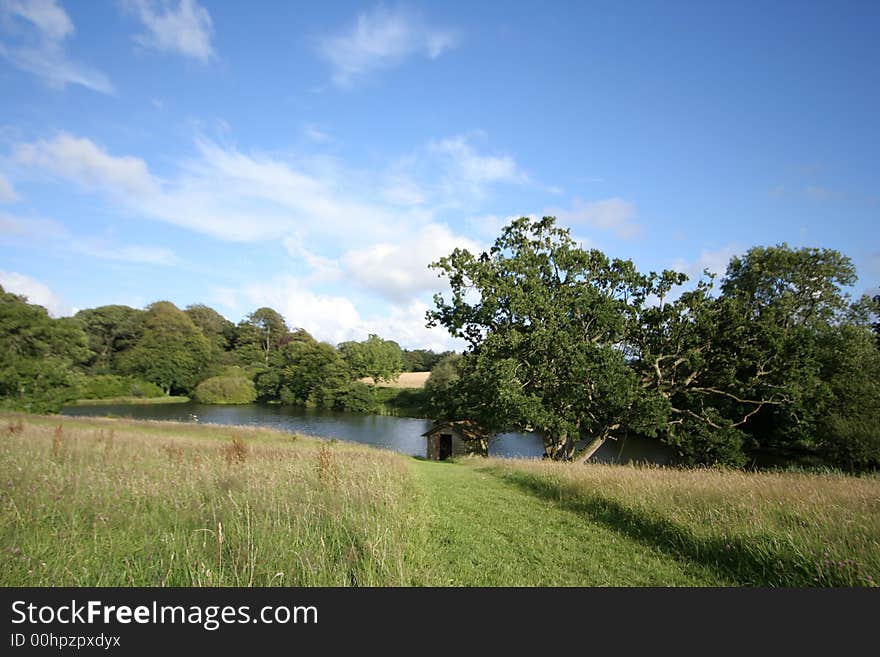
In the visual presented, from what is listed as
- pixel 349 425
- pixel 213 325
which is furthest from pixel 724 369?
pixel 213 325

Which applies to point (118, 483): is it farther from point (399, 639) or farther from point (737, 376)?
point (737, 376)

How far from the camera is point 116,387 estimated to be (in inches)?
2667

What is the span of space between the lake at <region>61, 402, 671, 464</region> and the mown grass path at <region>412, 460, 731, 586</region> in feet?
75.4

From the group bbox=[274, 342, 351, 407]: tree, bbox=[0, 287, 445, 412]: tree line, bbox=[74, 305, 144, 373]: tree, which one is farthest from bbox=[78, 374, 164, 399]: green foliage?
bbox=[274, 342, 351, 407]: tree

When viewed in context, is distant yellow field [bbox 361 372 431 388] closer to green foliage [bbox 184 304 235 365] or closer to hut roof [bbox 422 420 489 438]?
green foliage [bbox 184 304 235 365]

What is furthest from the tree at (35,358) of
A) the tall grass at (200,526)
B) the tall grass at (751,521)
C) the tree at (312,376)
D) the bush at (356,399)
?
the tall grass at (751,521)

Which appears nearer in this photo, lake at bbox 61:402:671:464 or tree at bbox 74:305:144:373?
lake at bbox 61:402:671:464

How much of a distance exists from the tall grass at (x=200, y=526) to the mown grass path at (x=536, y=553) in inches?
23.1

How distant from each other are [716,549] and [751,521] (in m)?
0.91

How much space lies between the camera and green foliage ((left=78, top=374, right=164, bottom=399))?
65875 millimetres

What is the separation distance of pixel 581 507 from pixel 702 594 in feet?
14.8

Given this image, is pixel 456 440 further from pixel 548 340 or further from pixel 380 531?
pixel 380 531

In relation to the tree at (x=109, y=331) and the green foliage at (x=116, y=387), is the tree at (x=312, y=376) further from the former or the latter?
the tree at (x=109, y=331)

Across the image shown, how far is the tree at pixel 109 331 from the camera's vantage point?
78.4 meters
